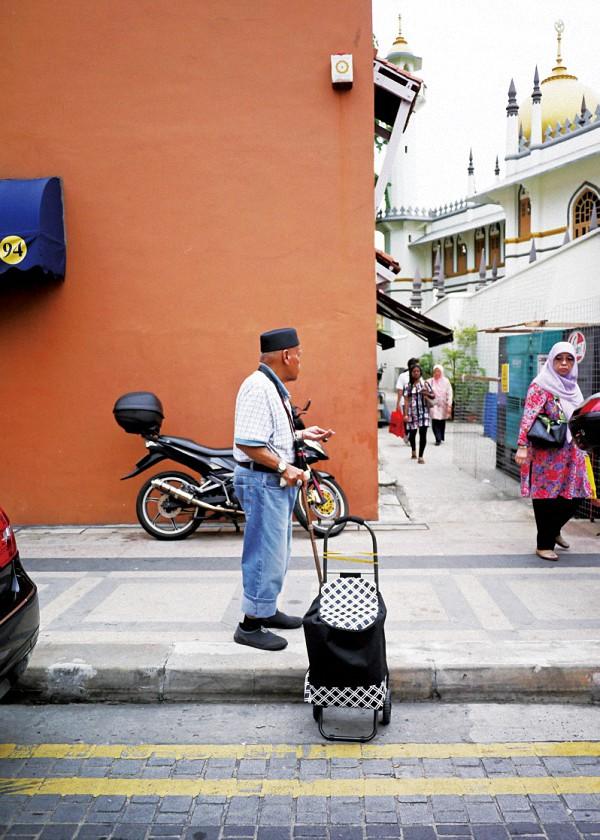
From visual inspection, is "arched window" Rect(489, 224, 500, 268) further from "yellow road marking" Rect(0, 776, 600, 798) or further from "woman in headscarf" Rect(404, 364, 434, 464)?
"yellow road marking" Rect(0, 776, 600, 798)

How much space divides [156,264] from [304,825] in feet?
19.1

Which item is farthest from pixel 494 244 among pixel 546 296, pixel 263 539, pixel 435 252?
pixel 263 539

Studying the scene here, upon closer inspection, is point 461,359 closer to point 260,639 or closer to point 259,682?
point 260,639

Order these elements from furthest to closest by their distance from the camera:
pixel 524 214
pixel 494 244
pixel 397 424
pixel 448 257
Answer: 1. pixel 448 257
2. pixel 494 244
3. pixel 524 214
4. pixel 397 424

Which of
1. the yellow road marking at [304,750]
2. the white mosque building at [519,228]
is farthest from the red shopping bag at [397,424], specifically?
the yellow road marking at [304,750]

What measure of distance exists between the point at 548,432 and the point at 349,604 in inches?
127

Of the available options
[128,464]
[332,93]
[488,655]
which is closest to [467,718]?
[488,655]

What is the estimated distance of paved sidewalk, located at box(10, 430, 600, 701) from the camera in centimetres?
405

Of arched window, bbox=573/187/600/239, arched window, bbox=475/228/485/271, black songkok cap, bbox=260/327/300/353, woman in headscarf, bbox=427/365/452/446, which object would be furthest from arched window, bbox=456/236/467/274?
black songkok cap, bbox=260/327/300/353

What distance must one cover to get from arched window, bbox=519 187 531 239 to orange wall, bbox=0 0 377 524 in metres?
24.8

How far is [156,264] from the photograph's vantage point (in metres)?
7.48

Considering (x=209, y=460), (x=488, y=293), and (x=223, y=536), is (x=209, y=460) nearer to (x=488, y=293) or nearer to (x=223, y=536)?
(x=223, y=536)

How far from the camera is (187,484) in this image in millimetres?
7059

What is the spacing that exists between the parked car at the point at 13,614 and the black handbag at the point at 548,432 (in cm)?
423
